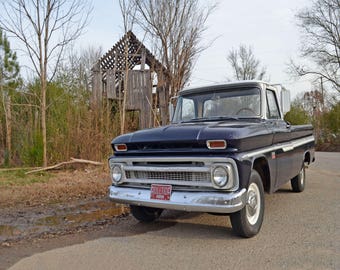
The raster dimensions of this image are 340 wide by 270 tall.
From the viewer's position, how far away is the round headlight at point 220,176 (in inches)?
153

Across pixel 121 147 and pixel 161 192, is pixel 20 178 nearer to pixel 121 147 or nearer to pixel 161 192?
pixel 121 147

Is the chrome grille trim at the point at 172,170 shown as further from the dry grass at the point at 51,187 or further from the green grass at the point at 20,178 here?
the green grass at the point at 20,178

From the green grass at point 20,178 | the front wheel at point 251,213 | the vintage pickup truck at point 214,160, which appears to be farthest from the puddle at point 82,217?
the green grass at point 20,178

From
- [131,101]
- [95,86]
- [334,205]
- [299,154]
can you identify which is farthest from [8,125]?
[334,205]

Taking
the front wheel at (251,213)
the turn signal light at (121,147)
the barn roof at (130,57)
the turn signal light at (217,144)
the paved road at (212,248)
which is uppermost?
the barn roof at (130,57)

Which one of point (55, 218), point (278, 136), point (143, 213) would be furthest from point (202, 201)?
point (55, 218)

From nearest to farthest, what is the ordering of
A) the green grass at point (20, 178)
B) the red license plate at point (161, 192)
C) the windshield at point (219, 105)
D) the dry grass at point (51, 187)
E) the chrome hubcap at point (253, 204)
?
the red license plate at point (161, 192) < the chrome hubcap at point (253, 204) < the windshield at point (219, 105) < the dry grass at point (51, 187) < the green grass at point (20, 178)

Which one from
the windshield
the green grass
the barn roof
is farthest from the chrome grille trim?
the barn roof

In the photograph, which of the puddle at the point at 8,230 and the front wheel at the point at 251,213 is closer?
the front wheel at the point at 251,213

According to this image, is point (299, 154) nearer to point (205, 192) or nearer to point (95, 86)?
point (205, 192)

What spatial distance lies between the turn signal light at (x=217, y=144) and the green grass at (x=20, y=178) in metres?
6.07

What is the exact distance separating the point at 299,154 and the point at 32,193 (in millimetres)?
5569

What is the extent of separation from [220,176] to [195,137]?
536mm

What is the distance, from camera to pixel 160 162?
4.30 meters
